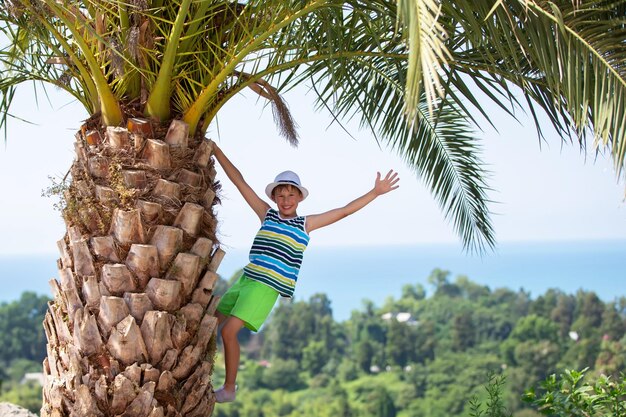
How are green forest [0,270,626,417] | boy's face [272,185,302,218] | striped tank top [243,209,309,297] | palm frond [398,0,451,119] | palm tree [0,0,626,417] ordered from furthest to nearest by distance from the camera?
1. green forest [0,270,626,417]
2. boy's face [272,185,302,218]
3. striped tank top [243,209,309,297]
4. palm tree [0,0,626,417]
5. palm frond [398,0,451,119]

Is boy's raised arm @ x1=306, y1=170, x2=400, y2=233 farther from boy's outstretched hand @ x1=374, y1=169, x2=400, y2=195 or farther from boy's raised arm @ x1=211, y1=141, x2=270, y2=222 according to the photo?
boy's raised arm @ x1=211, y1=141, x2=270, y2=222

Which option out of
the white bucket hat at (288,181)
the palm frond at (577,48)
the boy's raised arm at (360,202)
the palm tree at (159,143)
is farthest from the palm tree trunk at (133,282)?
the palm frond at (577,48)

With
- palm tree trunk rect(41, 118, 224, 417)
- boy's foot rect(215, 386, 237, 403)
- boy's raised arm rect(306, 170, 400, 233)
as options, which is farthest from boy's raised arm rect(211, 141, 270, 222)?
boy's foot rect(215, 386, 237, 403)

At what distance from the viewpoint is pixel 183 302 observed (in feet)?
15.9

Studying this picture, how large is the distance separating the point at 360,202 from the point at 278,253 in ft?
1.93

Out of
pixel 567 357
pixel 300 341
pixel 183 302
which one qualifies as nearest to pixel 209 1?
pixel 183 302

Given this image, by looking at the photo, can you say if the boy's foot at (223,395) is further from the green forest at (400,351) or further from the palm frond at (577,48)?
the green forest at (400,351)

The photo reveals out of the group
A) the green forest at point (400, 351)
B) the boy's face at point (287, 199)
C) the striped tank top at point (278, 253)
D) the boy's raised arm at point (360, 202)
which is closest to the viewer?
the striped tank top at point (278, 253)

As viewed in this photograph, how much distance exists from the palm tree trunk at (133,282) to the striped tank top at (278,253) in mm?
328

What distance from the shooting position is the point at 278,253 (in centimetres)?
528

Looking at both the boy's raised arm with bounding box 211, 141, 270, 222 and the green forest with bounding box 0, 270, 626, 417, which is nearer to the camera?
the boy's raised arm with bounding box 211, 141, 270, 222

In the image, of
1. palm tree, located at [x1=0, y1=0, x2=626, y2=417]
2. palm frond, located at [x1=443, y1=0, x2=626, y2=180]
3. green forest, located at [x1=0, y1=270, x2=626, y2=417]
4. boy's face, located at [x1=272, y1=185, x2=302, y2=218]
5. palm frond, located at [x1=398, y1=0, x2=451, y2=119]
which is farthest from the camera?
green forest, located at [x1=0, y1=270, x2=626, y2=417]

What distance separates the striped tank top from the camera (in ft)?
17.1

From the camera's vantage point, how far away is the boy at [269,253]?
16.8 ft
